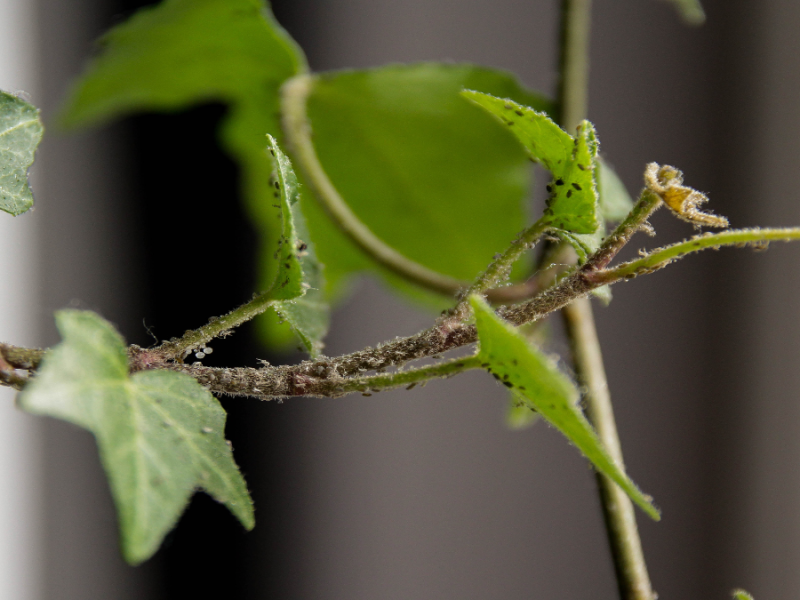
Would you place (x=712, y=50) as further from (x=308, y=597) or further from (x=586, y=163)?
(x=308, y=597)

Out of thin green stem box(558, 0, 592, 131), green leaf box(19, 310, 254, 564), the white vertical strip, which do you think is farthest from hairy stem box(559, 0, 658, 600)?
the white vertical strip

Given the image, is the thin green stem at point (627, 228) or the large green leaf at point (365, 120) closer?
the thin green stem at point (627, 228)

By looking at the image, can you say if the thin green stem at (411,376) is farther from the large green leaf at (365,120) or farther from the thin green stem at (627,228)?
the large green leaf at (365,120)

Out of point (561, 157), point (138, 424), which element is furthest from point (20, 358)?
point (561, 157)

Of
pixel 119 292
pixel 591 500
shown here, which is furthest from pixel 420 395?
pixel 119 292

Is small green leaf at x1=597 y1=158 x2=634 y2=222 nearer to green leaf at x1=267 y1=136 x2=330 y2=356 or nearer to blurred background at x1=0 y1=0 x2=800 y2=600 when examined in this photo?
green leaf at x1=267 y1=136 x2=330 y2=356

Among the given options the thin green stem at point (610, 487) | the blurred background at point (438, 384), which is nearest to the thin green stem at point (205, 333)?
the thin green stem at point (610, 487)
